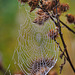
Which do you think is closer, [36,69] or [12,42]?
[36,69]

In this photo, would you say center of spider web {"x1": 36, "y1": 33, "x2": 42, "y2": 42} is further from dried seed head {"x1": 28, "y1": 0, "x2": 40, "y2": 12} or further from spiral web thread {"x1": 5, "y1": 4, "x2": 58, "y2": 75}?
dried seed head {"x1": 28, "y1": 0, "x2": 40, "y2": 12}

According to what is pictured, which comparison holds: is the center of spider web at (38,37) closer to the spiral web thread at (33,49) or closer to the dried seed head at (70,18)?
the spiral web thread at (33,49)

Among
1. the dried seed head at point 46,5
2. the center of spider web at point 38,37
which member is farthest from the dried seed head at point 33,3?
the center of spider web at point 38,37

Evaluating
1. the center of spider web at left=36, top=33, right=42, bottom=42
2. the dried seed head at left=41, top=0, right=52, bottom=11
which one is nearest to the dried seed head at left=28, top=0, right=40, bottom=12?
the dried seed head at left=41, top=0, right=52, bottom=11

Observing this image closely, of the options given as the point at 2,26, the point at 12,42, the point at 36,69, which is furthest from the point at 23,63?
the point at 2,26

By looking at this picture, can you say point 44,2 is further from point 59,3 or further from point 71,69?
point 71,69

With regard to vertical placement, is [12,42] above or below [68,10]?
below
